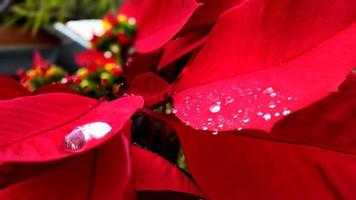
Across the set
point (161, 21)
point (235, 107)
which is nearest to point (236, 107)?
point (235, 107)

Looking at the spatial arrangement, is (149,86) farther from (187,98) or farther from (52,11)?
(52,11)

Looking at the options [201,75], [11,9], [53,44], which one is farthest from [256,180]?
[11,9]

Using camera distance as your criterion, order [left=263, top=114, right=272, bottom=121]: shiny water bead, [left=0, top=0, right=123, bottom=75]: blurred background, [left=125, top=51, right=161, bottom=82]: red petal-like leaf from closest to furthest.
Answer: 1. [left=263, top=114, right=272, bottom=121]: shiny water bead
2. [left=125, top=51, right=161, bottom=82]: red petal-like leaf
3. [left=0, top=0, right=123, bottom=75]: blurred background

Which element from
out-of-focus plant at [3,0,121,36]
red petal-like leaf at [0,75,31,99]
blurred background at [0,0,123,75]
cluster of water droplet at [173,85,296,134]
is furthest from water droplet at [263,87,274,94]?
out-of-focus plant at [3,0,121,36]

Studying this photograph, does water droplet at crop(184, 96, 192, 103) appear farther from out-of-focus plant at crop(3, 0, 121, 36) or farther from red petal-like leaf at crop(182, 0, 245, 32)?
out-of-focus plant at crop(3, 0, 121, 36)

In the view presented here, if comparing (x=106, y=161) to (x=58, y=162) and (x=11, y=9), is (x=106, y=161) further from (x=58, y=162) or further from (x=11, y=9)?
(x=11, y=9)

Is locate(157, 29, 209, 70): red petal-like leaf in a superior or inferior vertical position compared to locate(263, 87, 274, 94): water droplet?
superior

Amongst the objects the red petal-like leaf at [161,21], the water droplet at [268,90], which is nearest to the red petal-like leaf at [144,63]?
the red petal-like leaf at [161,21]
